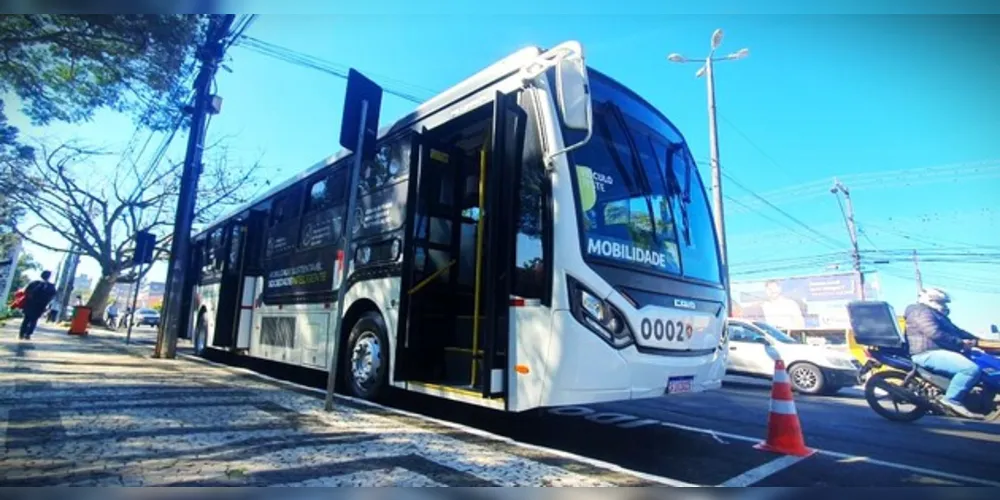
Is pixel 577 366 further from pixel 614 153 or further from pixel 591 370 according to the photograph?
pixel 614 153

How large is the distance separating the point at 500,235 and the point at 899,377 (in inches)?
230

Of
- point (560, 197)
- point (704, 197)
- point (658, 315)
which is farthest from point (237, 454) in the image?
point (704, 197)

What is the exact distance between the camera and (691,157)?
5.01 meters

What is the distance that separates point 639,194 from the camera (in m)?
4.12

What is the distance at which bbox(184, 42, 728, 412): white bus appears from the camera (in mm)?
3465

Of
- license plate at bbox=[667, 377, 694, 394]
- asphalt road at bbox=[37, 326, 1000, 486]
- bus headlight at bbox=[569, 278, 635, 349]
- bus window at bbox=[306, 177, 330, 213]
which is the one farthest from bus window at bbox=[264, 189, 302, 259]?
license plate at bbox=[667, 377, 694, 394]

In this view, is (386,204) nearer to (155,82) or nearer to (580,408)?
(580,408)

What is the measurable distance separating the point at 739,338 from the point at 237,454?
33.5 ft

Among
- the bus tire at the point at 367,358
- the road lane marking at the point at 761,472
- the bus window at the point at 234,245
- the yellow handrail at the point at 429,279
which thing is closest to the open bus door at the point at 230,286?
the bus window at the point at 234,245

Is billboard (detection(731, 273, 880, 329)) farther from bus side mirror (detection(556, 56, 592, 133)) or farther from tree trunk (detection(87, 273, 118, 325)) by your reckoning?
tree trunk (detection(87, 273, 118, 325))

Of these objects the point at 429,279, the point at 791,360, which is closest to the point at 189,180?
the point at 429,279

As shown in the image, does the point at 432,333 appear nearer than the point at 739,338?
Yes


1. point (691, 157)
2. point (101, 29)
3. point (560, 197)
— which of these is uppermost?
point (101, 29)

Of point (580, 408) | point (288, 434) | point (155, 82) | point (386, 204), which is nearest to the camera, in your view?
point (288, 434)
